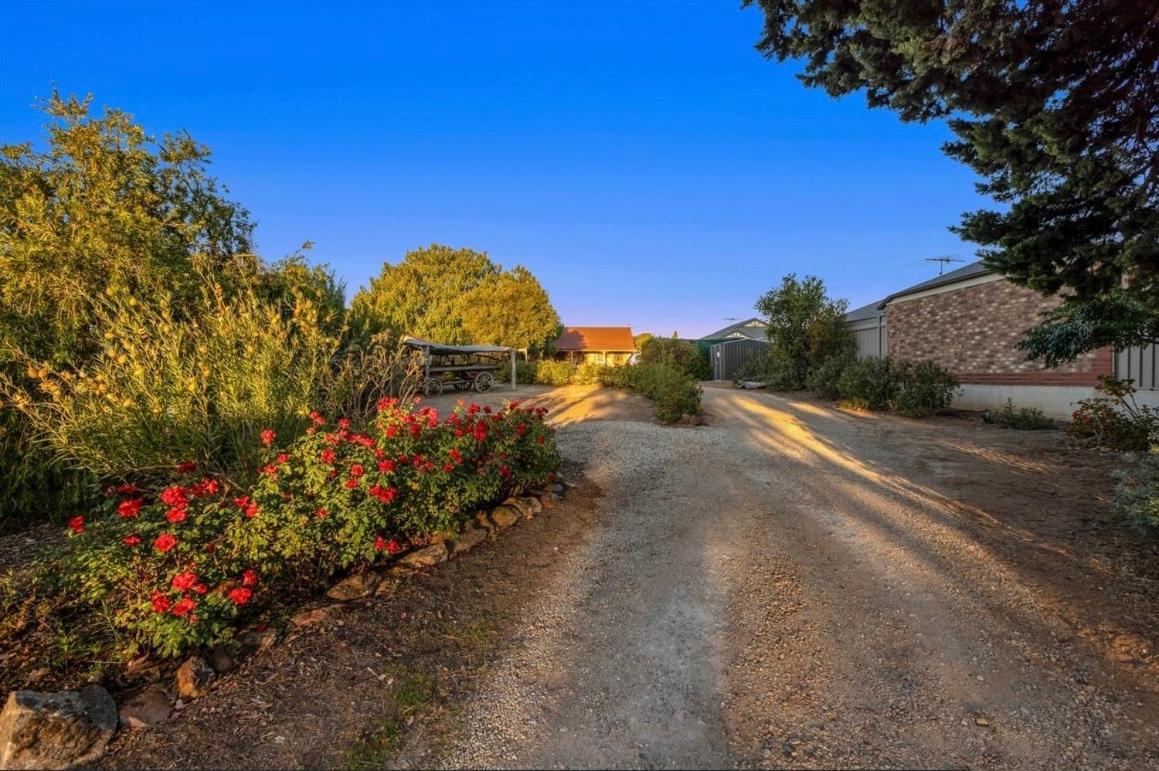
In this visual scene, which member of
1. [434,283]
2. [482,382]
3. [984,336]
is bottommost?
[482,382]

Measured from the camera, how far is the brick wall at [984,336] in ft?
30.1

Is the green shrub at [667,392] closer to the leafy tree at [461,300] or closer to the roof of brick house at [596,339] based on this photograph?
the leafy tree at [461,300]

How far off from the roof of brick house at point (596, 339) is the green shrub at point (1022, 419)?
93.5 feet

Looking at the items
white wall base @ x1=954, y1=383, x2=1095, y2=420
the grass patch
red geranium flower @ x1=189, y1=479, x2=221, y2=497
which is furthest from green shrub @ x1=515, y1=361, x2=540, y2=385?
the grass patch

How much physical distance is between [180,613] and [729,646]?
8.15 feet

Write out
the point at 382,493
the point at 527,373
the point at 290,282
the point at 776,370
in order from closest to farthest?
the point at 382,493
the point at 290,282
the point at 776,370
the point at 527,373

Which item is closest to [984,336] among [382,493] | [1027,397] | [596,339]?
[1027,397]

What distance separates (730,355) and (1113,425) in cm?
1723

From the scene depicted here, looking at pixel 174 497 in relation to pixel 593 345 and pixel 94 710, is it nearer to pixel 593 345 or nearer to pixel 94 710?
pixel 94 710

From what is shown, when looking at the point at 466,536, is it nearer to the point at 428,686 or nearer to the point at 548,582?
the point at 548,582

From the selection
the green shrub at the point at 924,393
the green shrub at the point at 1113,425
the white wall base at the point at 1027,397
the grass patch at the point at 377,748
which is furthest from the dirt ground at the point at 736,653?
the white wall base at the point at 1027,397

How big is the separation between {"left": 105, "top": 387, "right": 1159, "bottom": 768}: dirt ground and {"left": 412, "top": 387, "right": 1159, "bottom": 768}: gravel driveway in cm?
1

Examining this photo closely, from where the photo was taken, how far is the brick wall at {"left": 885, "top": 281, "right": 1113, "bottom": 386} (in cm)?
919

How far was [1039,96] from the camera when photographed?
2.94 metres
